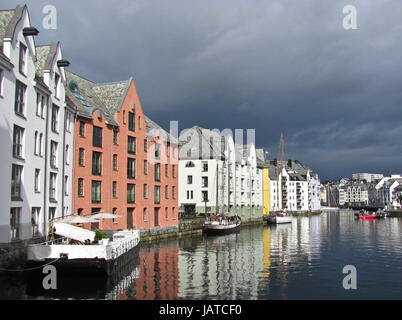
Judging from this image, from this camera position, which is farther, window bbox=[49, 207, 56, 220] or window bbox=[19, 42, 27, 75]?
window bbox=[49, 207, 56, 220]

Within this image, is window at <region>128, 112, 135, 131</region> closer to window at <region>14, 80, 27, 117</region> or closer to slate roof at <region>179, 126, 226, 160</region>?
window at <region>14, 80, 27, 117</region>

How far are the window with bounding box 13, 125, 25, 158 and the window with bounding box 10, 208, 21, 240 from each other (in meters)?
4.24

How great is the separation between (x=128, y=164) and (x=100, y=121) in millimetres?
7959

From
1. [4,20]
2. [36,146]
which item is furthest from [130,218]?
[4,20]

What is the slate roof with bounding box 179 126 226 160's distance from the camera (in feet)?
293

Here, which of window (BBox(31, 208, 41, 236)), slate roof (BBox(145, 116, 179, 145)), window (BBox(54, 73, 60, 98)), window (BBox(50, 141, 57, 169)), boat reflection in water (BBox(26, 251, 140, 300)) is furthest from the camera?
slate roof (BBox(145, 116, 179, 145))

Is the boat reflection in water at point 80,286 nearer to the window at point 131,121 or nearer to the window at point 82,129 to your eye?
the window at point 82,129

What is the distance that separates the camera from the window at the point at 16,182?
30406 mm

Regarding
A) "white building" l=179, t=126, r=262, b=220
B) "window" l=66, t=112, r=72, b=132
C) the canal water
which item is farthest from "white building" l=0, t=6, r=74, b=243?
"white building" l=179, t=126, r=262, b=220

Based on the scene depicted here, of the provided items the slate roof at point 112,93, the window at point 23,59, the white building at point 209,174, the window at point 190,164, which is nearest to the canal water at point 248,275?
the window at point 23,59

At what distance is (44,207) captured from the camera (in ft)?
118

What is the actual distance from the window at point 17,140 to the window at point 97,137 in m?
15.3
